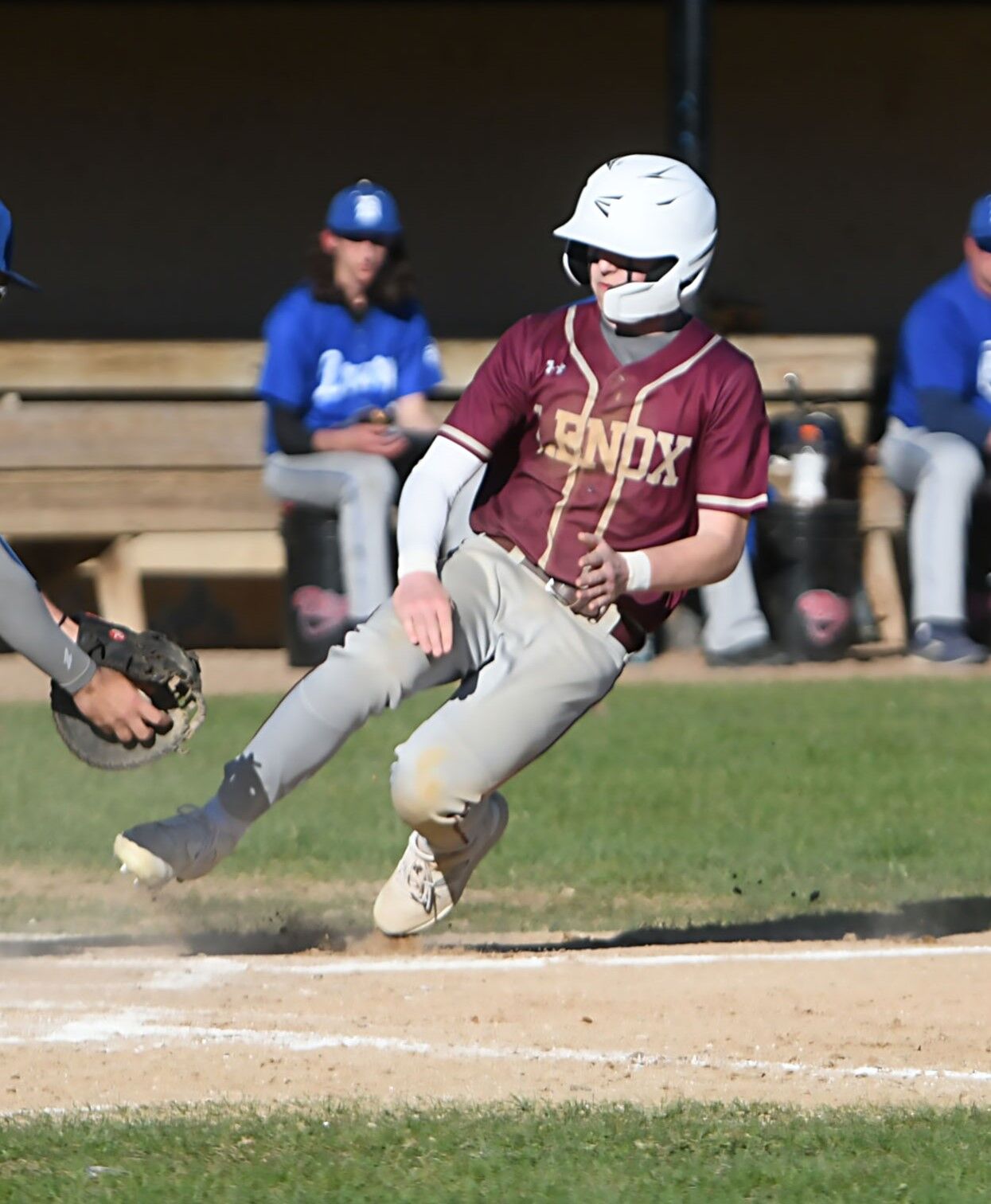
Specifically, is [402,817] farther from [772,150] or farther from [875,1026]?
[772,150]

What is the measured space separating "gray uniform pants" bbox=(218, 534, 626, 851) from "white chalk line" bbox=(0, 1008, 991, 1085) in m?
0.68

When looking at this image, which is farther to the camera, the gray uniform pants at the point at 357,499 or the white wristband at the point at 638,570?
the gray uniform pants at the point at 357,499

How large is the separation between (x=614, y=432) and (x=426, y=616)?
2.14 ft

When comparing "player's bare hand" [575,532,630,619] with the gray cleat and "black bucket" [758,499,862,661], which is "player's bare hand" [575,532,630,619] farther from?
"black bucket" [758,499,862,661]

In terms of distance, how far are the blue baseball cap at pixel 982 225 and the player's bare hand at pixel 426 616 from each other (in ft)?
16.4

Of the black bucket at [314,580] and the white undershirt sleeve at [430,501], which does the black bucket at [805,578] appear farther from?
the white undershirt sleeve at [430,501]

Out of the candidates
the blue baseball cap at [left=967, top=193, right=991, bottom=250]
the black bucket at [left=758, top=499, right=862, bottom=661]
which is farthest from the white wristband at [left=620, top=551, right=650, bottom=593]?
the black bucket at [left=758, top=499, right=862, bottom=661]

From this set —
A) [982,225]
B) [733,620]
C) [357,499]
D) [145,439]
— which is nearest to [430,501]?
[357,499]

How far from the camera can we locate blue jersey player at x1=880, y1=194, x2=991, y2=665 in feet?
32.5

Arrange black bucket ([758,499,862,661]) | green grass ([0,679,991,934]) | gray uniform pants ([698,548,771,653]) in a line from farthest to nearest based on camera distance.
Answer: black bucket ([758,499,862,661]) → gray uniform pants ([698,548,771,653]) → green grass ([0,679,991,934])

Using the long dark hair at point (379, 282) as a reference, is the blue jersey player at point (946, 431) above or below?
below

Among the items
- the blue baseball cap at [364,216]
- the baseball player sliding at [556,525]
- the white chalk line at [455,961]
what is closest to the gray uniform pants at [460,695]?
the baseball player sliding at [556,525]

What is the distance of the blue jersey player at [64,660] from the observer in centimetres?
543

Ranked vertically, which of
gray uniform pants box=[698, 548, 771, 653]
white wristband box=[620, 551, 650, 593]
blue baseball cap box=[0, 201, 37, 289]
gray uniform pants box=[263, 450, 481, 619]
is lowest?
gray uniform pants box=[698, 548, 771, 653]
